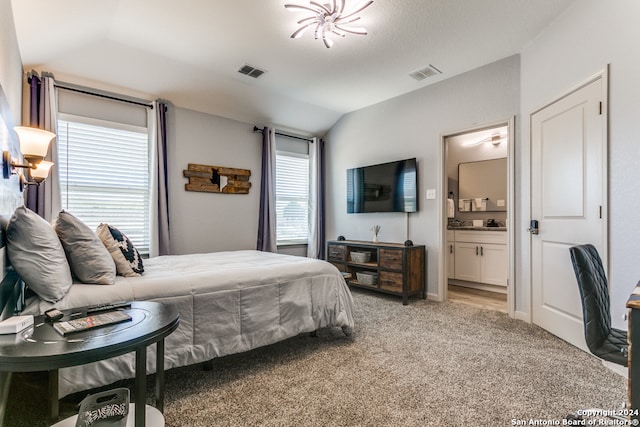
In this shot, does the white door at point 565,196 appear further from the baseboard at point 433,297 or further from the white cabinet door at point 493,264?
the white cabinet door at point 493,264

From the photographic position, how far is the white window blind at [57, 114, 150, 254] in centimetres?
332

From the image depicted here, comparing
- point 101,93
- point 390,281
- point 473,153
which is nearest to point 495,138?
point 473,153

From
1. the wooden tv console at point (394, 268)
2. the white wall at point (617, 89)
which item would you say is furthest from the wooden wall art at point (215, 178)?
the white wall at point (617, 89)

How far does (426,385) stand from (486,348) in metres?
0.88

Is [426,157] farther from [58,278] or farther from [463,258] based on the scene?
[58,278]

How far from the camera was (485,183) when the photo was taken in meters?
5.25

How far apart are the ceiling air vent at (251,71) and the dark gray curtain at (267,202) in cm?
102

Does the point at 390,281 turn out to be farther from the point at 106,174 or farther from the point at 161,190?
the point at 106,174

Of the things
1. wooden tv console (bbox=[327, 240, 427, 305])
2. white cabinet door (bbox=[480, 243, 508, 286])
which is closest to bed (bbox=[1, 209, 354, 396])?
wooden tv console (bbox=[327, 240, 427, 305])

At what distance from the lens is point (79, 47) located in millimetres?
3031

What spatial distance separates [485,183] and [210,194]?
4.32 meters

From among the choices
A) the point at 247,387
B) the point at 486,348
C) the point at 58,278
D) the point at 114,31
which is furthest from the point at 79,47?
the point at 486,348

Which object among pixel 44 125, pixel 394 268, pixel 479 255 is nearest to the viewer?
pixel 44 125

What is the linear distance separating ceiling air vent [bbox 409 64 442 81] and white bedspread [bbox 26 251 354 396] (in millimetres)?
2612
